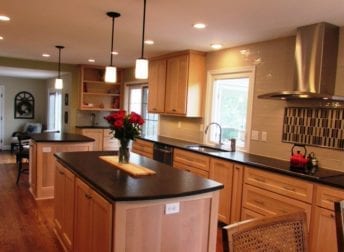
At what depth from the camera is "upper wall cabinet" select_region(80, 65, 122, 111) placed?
7135 mm

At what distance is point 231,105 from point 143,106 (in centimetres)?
286

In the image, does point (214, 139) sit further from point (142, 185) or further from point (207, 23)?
point (142, 185)

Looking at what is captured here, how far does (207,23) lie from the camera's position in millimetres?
3246

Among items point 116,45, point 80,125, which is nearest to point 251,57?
point 116,45

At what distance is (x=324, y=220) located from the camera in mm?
2574

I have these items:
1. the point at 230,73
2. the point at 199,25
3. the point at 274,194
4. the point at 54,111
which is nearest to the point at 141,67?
the point at 199,25

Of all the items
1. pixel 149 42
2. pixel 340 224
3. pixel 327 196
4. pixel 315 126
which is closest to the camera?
pixel 340 224

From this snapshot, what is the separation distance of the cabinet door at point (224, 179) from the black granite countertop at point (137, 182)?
967 mm

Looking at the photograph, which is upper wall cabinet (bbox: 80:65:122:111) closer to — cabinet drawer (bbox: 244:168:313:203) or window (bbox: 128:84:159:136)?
window (bbox: 128:84:159:136)

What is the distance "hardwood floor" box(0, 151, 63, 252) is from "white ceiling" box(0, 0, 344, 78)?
7.74 feet

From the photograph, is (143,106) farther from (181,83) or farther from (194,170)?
(194,170)

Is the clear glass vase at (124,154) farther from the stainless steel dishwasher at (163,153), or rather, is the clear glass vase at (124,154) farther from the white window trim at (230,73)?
the white window trim at (230,73)

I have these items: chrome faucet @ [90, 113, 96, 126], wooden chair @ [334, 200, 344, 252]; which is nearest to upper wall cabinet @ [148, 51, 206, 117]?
chrome faucet @ [90, 113, 96, 126]

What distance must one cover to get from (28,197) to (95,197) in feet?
9.71
